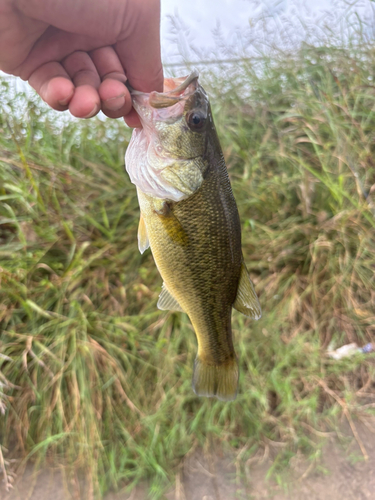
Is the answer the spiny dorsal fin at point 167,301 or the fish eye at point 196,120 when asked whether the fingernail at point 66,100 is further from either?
the spiny dorsal fin at point 167,301

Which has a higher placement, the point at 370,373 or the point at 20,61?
the point at 20,61

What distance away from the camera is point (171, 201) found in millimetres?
949

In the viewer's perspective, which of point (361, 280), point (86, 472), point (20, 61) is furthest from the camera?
point (361, 280)

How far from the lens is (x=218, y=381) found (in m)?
1.17

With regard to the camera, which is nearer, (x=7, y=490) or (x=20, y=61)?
(x=20, y=61)

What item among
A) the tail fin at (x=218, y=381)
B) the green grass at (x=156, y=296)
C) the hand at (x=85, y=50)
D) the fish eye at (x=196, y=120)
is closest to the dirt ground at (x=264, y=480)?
the green grass at (x=156, y=296)

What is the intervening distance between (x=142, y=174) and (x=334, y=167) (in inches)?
58.8

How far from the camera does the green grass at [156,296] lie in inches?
68.8

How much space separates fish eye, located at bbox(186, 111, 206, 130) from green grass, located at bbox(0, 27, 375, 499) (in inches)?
→ 43.9

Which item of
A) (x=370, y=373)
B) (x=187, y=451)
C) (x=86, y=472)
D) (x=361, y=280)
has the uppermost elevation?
(x=361, y=280)

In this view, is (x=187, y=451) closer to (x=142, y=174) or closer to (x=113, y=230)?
(x=113, y=230)

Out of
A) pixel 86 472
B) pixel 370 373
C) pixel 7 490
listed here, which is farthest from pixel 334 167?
pixel 7 490

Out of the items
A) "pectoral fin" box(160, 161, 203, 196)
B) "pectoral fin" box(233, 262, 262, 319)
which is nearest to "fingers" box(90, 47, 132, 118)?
"pectoral fin" box(160, 161, 203, 196)

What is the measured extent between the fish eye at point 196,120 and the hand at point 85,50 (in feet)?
0.64
